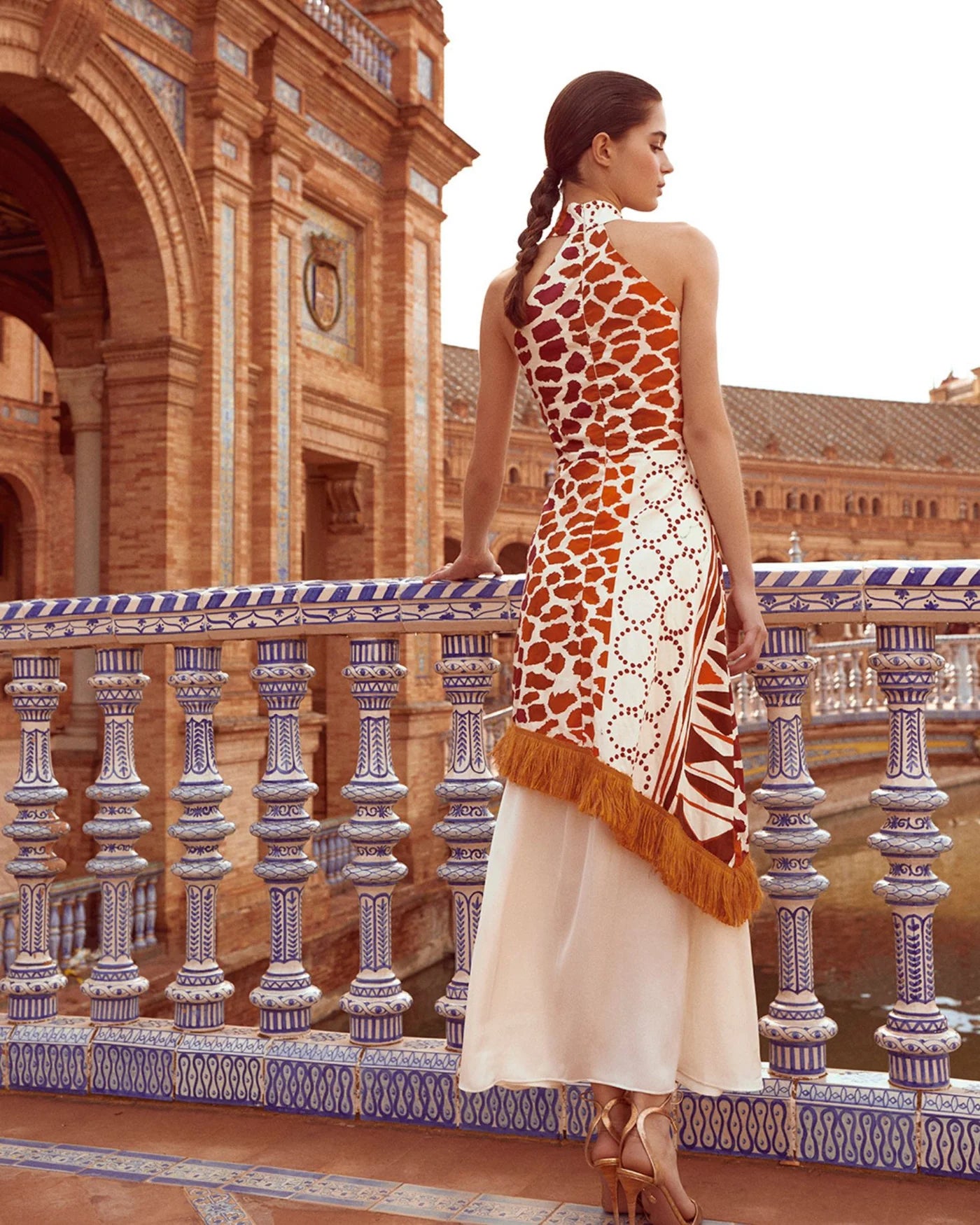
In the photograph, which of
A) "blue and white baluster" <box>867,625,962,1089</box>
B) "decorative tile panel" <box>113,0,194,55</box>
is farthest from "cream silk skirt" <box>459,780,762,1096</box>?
"decorative tile panel" <box>113,0,194,55</box>

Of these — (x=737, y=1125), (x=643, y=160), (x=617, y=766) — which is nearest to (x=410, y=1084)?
(x=737, y=1125)

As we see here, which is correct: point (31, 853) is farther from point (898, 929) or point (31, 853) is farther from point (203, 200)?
point (203, 200)

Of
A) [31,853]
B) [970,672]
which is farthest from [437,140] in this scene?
[31,853]

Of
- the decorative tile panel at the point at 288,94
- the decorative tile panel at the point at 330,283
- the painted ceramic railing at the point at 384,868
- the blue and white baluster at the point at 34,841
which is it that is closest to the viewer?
the painted ceramic railing at the point at 384,868

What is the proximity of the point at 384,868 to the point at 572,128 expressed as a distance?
1479 millimetres

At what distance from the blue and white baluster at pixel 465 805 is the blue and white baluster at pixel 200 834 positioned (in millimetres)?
535

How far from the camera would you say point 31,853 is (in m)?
3.00

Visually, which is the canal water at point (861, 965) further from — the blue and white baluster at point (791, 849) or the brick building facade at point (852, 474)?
the brick building facade at point (852, 474)

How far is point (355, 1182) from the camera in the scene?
7.62ft

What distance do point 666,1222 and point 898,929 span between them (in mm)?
693

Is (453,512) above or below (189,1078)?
above

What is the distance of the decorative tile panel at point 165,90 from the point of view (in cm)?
1048

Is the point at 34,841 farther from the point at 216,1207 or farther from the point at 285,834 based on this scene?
the point at 216,1207

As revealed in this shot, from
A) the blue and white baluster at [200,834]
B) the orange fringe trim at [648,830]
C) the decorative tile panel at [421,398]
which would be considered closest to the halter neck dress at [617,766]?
the orange fringe trim at [648,830]
